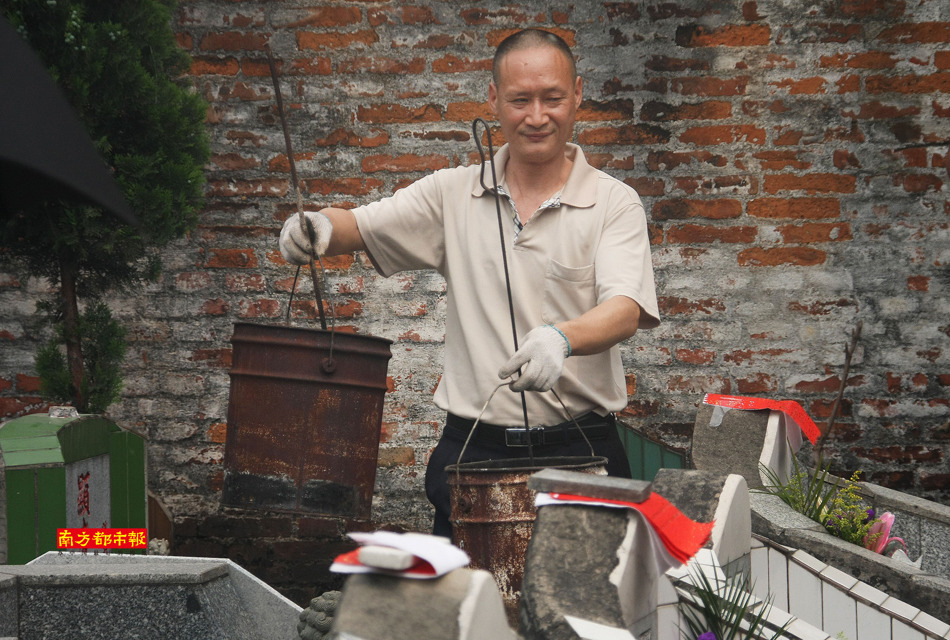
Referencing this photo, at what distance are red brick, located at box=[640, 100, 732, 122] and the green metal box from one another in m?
2.56

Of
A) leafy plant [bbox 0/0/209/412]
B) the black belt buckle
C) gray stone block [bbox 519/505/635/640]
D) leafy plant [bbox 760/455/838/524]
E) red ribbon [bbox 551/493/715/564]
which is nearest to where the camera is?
gray stone block [bbox 519/505/635/640]

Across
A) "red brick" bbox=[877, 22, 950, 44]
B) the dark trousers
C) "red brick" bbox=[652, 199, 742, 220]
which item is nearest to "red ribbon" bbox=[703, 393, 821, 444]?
the dark trousers

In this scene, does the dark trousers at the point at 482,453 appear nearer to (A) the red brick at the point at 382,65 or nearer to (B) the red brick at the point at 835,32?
(A) the red brick at the point at 382,65

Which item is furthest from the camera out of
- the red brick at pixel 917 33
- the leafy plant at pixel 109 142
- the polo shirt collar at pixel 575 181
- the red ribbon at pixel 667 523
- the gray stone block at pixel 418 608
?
the red brick at pixel 917 33

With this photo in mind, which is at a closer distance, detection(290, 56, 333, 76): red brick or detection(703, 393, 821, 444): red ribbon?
detection(703, 393, 821, 444): red ribbon

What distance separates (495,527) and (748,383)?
2.41 m

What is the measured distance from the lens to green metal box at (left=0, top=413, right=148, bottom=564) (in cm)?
267

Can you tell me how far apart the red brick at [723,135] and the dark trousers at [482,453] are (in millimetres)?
1823

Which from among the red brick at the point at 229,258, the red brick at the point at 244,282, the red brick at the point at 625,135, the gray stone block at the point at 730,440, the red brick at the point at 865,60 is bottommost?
the gray stone block at the point at 730,440

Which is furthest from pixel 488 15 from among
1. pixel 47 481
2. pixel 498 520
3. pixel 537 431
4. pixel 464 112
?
pixel 498 520

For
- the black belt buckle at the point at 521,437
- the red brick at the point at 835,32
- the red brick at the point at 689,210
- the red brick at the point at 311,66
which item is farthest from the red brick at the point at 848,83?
the black belt buckle at the point at 521,437

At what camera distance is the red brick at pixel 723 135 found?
3.82 meters

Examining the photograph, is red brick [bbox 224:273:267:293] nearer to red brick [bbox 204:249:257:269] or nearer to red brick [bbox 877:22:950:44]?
red brick [bbox 204:249:257:269]

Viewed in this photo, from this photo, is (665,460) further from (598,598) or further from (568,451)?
(598,598)
